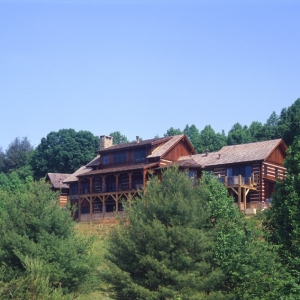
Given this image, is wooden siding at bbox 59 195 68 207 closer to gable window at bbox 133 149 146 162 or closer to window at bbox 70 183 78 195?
window at bbox 70 183 78 195

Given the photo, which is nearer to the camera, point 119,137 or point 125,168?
point 125,168

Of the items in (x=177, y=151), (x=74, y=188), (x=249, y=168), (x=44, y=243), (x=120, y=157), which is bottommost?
(x=44, y=243)

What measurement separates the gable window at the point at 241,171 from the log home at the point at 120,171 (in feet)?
21.6

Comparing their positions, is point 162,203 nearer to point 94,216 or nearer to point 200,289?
point 200,289

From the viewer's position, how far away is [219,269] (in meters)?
30.0

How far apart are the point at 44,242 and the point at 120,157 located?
30501 millimetres

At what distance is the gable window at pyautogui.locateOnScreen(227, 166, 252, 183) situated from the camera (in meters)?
59.6

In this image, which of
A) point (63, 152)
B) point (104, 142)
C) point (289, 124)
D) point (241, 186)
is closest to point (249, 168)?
point (241, 186)

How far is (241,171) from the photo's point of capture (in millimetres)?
59906

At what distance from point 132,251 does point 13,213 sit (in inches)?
390

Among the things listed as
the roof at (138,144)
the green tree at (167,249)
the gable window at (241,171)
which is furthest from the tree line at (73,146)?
the green tree at (167,249)

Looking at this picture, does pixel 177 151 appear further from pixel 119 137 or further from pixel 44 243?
pixel 119 137

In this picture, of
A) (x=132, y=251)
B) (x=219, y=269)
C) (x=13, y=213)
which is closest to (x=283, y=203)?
(x=219, y=269)

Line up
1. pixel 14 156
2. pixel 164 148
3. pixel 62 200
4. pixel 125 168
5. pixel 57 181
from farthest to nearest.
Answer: pixel 14 156
pixel 57 181
pixel 62 200
pixel 164 148
pixel 125 168
